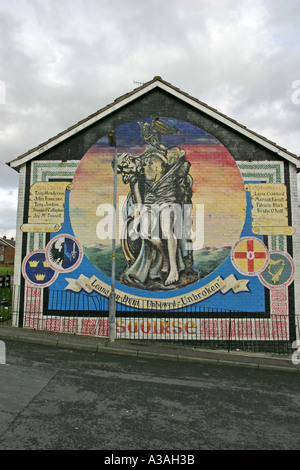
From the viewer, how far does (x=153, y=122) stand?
1198cm

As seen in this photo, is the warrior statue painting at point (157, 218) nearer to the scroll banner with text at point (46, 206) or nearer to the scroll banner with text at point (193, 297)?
the scroll banner with text at point (193, 297)

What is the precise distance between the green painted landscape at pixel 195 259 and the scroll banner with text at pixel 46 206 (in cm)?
156

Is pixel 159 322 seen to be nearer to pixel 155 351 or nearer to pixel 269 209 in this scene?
pixel 155 351

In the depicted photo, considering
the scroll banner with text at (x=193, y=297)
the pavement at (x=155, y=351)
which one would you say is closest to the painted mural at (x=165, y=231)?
the scroll banner with text at (x=193, y=297)

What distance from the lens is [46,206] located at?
38.3ft

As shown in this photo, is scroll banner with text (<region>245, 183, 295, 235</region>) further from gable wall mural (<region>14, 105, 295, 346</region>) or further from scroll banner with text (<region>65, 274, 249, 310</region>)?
scroll banner with text (<region>65, 274, 249, 310</region>)

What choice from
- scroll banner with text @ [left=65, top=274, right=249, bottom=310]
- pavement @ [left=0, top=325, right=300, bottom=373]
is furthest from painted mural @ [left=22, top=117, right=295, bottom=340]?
pavement @ [left=0, top=325, right=300, bottom=373]

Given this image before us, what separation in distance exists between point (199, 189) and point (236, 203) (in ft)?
4.48

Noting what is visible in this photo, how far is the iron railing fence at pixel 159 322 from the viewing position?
1079 centimetres

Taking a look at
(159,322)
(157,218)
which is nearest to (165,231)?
(157,218)

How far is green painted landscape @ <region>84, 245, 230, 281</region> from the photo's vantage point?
36.6 ft

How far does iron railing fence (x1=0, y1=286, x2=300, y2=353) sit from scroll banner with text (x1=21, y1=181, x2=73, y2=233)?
7.31ft

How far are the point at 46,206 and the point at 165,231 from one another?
170 inches

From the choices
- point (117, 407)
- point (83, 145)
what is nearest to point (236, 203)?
point (83, 145)
